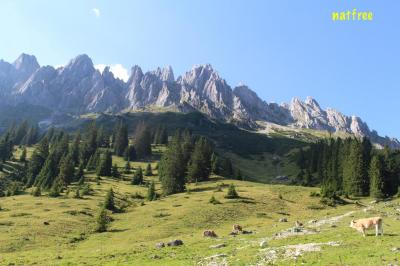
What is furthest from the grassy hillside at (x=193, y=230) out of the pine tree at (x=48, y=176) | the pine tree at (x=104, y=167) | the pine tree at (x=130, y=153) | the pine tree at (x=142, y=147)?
the pine tree at (x=142, y=147)

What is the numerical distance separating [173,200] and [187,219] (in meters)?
25.1

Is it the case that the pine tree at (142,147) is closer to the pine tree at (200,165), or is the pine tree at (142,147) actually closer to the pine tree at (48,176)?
the pine tree at (48,176)

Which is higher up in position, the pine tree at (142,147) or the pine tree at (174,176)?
the pine tree at (142,147)

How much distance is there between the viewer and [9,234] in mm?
58969

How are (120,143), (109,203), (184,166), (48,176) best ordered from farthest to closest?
(120,143)
(48,176)
(184,166)
(109,203)

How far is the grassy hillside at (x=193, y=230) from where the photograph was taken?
31984 mm

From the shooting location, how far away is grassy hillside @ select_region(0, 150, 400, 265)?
3198 cm

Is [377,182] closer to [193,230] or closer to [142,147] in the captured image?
[193,230]

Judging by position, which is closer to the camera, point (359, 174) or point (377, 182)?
point (377, 182)

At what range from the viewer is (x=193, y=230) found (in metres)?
61.4

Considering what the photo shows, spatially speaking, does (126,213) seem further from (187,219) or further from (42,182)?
(42,182)

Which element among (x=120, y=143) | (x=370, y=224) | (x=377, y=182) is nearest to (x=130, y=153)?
(x=120, y=143)

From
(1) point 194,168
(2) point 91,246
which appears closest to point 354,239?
(2) point 91,246

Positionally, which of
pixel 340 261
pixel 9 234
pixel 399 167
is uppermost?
pixel 399 167
